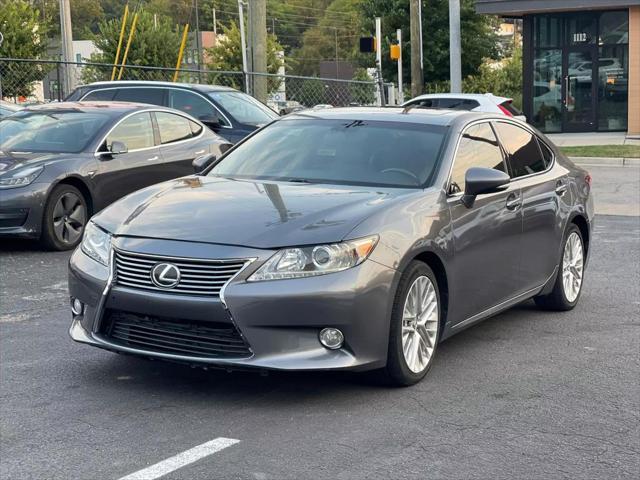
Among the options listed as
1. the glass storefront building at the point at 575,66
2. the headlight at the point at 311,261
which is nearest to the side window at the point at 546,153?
the headlight at the point at 311,261

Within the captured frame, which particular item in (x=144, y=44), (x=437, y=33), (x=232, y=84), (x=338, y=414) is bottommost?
(x=338, y=414)

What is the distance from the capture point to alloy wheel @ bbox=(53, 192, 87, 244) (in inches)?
430

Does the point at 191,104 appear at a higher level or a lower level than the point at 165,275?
higher

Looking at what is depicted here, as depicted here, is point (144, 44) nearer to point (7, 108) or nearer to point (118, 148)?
point (7, 108)

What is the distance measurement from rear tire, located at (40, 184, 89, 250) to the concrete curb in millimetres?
13130

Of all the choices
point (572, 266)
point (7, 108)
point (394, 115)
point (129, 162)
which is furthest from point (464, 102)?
point (394, 115)

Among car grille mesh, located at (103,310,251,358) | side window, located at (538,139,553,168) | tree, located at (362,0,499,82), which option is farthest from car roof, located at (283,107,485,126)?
tree, located at (362,0,499,82)

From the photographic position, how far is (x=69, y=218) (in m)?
11.1

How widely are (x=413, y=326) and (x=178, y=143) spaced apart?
A: 7.15 m

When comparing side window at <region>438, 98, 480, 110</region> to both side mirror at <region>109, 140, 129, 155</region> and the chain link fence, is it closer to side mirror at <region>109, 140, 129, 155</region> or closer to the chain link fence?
the chain link fence

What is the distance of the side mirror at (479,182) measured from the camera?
644cm

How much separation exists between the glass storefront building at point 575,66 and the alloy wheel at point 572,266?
24.4 m

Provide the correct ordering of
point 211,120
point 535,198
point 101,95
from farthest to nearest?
point 101,95, point 211,120, point 535,198

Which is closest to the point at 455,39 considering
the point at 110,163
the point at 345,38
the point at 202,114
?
the point at 202,114
